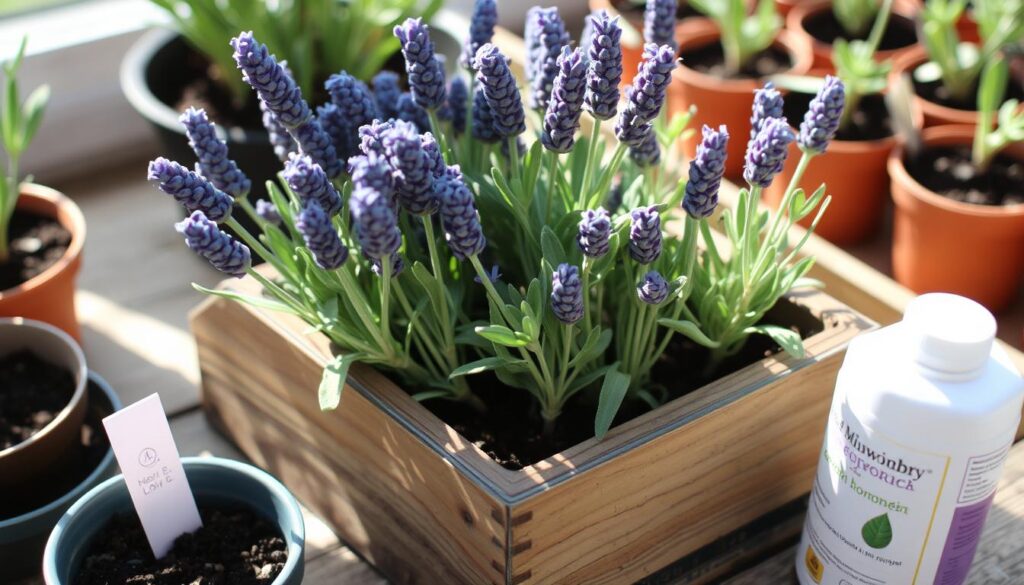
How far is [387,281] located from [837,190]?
0.60 metres

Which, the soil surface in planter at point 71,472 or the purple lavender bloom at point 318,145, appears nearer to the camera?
the purple lavender bloom at point 318,145

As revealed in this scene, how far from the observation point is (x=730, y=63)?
4.49ft

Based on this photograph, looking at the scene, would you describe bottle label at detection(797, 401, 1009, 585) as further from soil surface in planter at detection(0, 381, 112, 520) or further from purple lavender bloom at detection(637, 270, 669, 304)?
soil surface in planter at detection(0, 381, 112, 520)

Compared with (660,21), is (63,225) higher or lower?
lower

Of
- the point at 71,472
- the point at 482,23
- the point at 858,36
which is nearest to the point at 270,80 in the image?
the point at 482,23

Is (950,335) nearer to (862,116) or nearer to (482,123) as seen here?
(482,123)

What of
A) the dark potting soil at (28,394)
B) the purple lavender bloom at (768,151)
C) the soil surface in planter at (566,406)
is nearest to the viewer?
the purple lavender bloom at (768,151)

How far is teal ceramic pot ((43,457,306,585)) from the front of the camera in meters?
0.75

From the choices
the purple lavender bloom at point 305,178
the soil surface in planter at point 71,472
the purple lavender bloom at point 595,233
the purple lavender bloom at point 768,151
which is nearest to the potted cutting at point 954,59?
the purple lavender bloom at point 768,151

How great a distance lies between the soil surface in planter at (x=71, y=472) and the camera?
888 millimetres

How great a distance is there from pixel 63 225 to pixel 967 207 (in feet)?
2.80

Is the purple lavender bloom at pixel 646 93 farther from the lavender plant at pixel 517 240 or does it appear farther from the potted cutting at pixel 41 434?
the potted cutting at pixel 41 434

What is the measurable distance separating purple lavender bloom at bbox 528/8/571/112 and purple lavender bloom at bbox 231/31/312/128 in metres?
0.17

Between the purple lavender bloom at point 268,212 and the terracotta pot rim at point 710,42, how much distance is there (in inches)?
20.2
